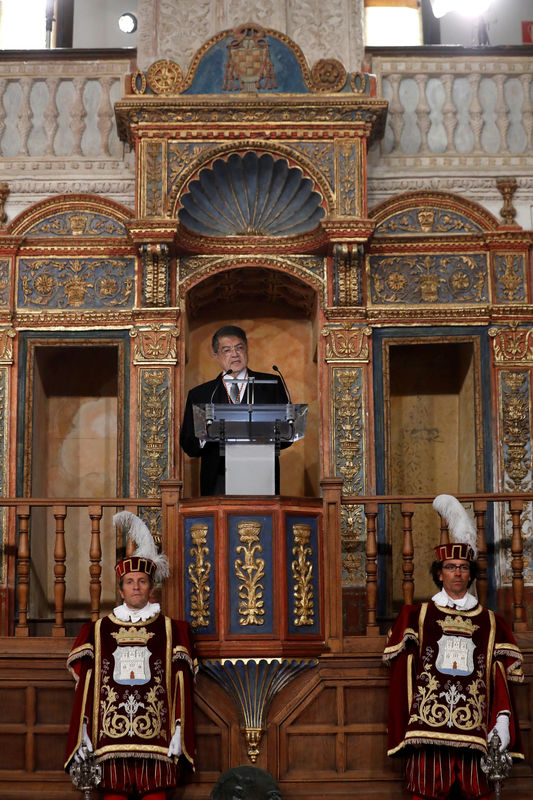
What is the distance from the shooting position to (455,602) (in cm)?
711

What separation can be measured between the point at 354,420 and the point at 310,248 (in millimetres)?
1195

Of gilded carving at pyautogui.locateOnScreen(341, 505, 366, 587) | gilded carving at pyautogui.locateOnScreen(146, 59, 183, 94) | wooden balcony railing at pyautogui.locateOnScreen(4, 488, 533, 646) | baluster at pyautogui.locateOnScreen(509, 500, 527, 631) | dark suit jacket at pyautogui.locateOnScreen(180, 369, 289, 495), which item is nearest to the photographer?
wooden balcony railing at pyautogui.locateOnScreen(4, 488, 533, 646)

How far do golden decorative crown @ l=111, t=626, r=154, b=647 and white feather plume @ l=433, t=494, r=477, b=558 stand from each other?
5.40 feet

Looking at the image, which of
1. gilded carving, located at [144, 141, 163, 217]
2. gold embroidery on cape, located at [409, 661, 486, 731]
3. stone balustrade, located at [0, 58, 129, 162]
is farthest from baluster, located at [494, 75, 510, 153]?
gold embroidery on cape, located at [409, 661, 486, 731]

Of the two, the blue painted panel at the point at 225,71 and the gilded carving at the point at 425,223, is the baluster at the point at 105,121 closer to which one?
the blue painted panel at the point at 225,71

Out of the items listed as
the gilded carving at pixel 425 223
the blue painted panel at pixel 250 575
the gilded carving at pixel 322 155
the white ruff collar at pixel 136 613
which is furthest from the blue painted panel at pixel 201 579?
the gilded carving at pixel 425 223

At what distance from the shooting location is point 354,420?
9.09m

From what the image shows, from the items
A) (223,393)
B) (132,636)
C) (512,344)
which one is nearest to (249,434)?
(223,393)

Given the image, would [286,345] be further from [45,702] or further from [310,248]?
[45,702]

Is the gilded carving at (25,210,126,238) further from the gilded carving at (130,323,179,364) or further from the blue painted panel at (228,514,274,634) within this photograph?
the blue painted panel at (228,514,274,634)

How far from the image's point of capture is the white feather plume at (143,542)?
7191 millimetres

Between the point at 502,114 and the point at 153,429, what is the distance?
325 centimetres

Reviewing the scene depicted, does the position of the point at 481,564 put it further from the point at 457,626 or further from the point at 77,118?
the point at 77,118

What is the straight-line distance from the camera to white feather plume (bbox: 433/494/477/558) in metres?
7.19
